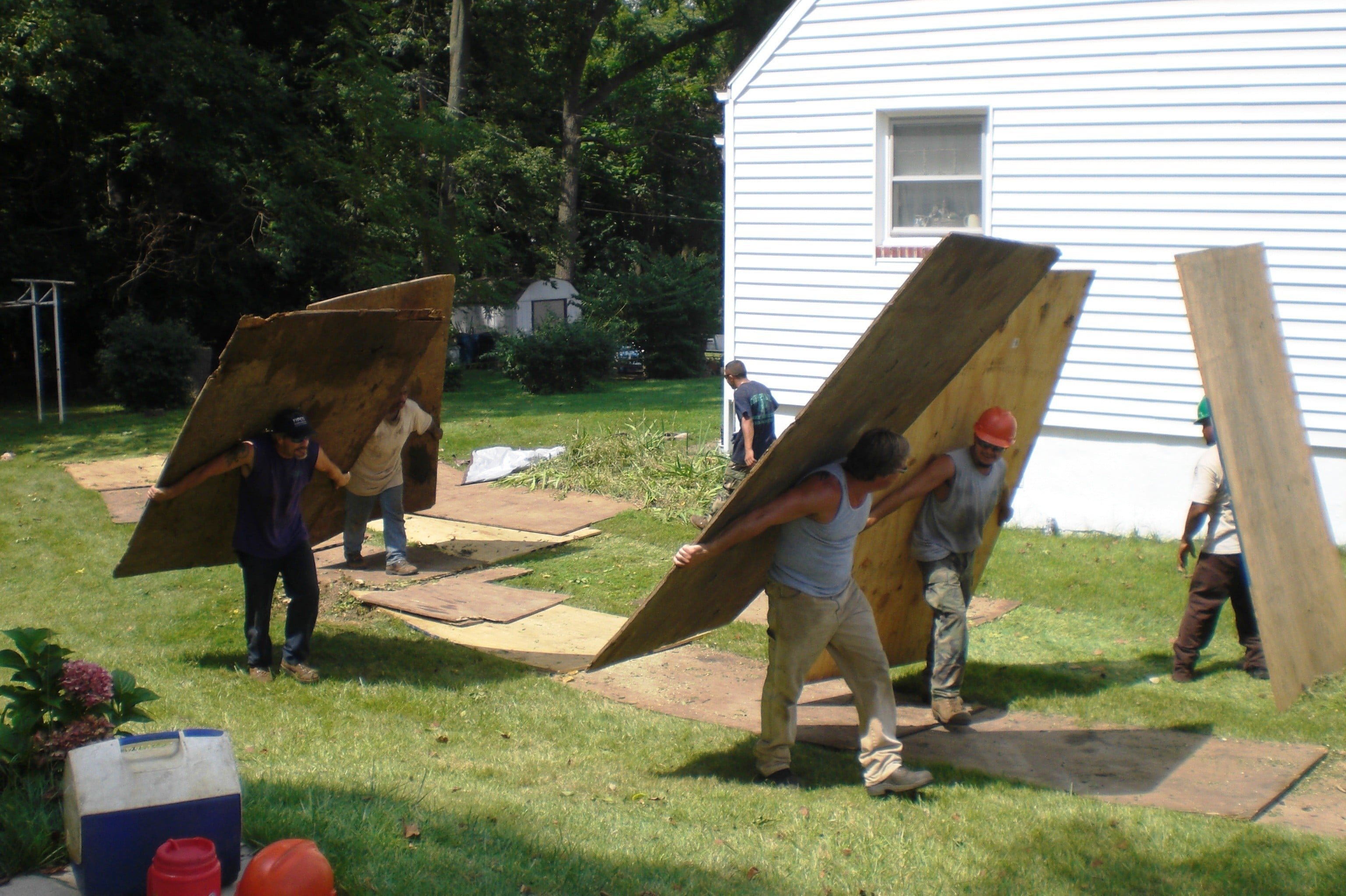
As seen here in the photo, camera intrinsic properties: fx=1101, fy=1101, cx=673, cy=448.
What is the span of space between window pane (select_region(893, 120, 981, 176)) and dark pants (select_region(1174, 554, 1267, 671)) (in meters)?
5.32

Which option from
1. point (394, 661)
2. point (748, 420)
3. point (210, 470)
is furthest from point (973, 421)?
point (748, 420)

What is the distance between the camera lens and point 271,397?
19.4 feet

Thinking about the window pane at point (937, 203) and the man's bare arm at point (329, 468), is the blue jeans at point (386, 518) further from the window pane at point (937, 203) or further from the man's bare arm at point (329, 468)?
the window pane at point (937, 203)

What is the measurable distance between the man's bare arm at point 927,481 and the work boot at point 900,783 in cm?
118

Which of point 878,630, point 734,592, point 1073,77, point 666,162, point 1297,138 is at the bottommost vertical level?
point 878,630

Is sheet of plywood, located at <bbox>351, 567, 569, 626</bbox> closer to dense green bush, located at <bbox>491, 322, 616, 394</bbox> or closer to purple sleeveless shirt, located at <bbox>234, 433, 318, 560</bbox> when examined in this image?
purple sleeveless shirt, located at <bbox>234, 433, 318, 560</bbox>

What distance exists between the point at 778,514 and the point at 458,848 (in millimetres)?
1702

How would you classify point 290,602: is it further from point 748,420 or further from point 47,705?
point 748,420

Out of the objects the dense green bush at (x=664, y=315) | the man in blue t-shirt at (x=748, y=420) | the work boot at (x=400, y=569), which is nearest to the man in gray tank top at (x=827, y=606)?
the work boot at (x=400, y=569)

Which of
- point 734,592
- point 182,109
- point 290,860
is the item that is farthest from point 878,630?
point 182,109

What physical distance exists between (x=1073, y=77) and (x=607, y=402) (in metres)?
12.3

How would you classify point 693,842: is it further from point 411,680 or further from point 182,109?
point 182,109

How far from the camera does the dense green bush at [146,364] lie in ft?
62.6

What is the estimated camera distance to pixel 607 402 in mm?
20859
